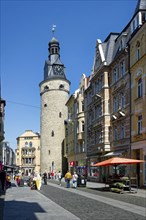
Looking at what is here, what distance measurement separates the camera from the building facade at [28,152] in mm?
118000

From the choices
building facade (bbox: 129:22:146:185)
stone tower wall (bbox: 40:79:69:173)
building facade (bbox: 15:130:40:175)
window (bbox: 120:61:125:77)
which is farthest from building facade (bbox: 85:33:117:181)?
building facade (bbox: 15:130:40:175)

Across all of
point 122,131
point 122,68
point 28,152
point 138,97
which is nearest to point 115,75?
point 122,68

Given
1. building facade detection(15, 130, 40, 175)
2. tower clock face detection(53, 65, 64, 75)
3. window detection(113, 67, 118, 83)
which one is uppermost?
tower clock face detection(53, 65, 64, 75)

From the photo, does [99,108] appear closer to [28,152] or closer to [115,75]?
[115,75]

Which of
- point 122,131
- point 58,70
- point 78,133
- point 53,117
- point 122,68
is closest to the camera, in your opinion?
point 122,131

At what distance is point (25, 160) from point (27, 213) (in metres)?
109

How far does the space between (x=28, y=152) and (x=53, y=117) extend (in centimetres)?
4684

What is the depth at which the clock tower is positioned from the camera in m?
74.6

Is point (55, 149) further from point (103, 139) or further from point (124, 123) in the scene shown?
point (124, 123)

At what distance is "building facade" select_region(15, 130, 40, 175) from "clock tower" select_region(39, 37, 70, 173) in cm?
4258

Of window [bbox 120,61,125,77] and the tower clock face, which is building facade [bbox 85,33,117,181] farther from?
the tower clock face

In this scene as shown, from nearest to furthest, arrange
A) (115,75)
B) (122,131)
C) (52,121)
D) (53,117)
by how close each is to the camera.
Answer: (122,131), (115,75), (52,121), (53,117)

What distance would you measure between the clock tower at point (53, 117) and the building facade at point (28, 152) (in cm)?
4258

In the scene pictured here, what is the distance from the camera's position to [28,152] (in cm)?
11988
